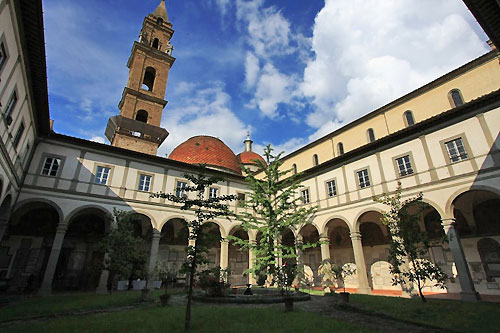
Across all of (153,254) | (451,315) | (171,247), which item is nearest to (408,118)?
(451,315)

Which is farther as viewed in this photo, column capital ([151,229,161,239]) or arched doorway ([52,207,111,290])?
arched doorway ([52,207,111,290])

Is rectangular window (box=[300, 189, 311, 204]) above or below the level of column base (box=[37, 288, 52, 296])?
above

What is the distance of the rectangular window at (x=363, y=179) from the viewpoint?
1683 cm

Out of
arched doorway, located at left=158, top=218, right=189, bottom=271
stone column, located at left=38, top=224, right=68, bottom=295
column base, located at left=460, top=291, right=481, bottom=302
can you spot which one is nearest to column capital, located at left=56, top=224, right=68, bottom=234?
stone column, located at left=38, top=224, right=68, bottom=295

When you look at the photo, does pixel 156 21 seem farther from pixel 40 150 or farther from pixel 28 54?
pixel 28 54

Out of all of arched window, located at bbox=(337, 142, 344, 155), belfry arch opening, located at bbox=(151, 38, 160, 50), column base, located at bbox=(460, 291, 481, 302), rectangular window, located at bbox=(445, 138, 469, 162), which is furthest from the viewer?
belfry arch opening, located at bbox=(151, 38, 160, 50)

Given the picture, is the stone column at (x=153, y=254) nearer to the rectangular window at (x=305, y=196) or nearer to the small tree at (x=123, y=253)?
the small tree at (x=123, y=253)

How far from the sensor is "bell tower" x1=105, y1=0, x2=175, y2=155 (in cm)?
2364

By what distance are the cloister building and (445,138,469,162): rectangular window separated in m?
0.07

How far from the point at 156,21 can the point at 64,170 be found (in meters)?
22.0

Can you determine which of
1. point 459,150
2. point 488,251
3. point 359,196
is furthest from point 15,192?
point 488,251

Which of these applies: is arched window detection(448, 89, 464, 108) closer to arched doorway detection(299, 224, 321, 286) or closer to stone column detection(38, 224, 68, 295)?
arched doorway detection(299, 224, 321, 286)

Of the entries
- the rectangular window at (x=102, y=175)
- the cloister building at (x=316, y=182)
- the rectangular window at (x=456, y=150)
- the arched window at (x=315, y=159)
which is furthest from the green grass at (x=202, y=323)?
the arched window at (x=315, y=159)

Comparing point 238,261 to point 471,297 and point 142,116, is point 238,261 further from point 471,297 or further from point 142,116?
point 142,116
